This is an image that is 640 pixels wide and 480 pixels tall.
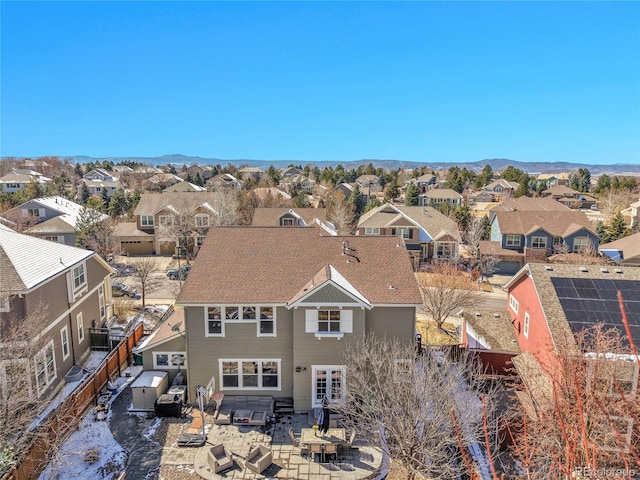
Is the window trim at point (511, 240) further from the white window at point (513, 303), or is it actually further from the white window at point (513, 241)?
the white window at point (513, 303)

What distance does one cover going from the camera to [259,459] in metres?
17.0

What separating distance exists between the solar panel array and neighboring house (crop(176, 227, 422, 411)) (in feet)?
25.4

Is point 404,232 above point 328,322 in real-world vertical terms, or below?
above

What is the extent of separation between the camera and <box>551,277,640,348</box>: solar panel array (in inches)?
794

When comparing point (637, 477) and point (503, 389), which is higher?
point (503, 389)

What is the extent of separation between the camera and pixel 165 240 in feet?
195

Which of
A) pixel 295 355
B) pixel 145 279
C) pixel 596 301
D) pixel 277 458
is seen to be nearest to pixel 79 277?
pixel 145 279

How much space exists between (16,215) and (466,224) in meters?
62.6

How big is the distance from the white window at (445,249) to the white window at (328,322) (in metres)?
37.9

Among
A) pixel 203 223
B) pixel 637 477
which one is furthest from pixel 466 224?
pixel 637 477

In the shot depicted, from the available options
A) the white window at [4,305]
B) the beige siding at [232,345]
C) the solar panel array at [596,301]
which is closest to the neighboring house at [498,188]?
the solar panel array at [596,301]

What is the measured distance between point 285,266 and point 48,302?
39.7 ft

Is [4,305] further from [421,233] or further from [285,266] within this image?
[421,233]

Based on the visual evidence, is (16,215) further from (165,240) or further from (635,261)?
(635,261)
